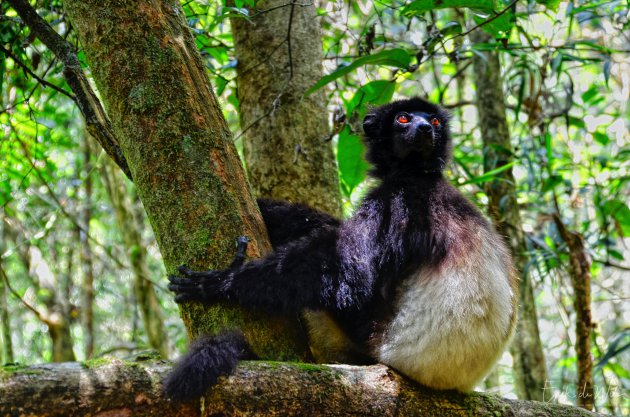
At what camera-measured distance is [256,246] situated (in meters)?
Result: 2.62

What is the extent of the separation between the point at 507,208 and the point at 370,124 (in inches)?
78.2

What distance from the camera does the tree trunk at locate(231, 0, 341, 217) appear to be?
3965 millimetres

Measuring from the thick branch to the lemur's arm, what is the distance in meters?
0.82

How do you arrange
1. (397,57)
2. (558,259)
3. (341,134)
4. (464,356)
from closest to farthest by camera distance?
1. (464,356)
2. (397,57)
3. (341,134)
4. (558,259)

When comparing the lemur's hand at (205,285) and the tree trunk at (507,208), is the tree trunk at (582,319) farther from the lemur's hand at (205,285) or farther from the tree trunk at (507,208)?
the lemur's hand at (205,285)

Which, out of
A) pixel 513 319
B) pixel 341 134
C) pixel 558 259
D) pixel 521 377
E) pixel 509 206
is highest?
pixel 341 134

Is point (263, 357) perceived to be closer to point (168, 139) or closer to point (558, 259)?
point (168, 139)

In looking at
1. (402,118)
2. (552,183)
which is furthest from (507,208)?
(402,118)

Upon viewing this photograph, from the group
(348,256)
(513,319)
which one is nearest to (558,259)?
(513,319)

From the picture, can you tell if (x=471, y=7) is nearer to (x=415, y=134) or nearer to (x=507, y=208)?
(x=415, y=134)

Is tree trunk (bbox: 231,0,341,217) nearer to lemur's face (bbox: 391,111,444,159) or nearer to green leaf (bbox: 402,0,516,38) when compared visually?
lemur's face (bbox: 391,111,444,159)

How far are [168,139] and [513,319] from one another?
2.11m

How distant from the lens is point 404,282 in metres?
3.25

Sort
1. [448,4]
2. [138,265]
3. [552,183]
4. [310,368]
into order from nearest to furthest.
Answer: [310,368]
[448,4]
[552,183]
[138,265]
